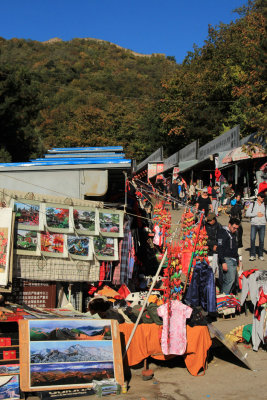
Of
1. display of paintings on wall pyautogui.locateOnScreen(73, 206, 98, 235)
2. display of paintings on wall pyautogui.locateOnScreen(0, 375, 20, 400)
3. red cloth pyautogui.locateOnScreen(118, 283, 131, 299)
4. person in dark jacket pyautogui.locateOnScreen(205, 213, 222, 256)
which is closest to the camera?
display of paintings on wall pyautogui.locateOnScreen(0, 375, 20, 400)

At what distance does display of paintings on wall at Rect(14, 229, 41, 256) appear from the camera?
25.8ft

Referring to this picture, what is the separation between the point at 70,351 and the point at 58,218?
2.73m

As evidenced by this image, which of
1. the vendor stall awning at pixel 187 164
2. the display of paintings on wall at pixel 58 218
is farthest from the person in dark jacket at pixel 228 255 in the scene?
the vendor stall awning at pixel 187 164

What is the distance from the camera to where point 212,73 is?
40312 millimetres

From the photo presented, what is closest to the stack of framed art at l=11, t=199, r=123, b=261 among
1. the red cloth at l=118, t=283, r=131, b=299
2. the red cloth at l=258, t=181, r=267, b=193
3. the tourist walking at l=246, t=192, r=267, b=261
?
→ the red cloth at l=118, t=283, r=131, b=299

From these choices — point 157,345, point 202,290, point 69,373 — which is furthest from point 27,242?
point 202,290

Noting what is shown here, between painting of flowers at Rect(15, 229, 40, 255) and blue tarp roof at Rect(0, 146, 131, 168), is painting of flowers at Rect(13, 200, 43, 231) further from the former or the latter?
blue tarp roof at Rect(0, 146, 131, 168)

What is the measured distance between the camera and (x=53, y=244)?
8258mm

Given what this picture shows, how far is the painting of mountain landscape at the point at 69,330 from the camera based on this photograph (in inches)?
244

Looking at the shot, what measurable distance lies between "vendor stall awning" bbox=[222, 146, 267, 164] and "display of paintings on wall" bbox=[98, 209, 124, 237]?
11.2 meters

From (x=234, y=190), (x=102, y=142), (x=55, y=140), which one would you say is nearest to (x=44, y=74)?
(x=55, y=140)

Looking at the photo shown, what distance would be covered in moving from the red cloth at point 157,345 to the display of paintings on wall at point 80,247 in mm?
1751

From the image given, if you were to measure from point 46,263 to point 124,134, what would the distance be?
45426mm

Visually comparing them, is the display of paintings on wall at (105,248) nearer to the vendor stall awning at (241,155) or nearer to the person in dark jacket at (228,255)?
the person in dark jacket at (228,255)
